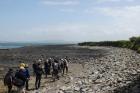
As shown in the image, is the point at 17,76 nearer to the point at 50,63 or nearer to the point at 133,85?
the point at 133,85

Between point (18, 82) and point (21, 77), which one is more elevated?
point (21, 77)

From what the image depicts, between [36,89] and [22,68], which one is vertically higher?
[22,68]

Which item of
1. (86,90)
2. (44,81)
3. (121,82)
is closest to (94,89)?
(86,90)

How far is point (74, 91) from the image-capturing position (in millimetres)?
26578

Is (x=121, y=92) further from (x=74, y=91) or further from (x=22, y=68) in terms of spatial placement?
(x=22, y=68)

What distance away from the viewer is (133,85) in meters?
24.9

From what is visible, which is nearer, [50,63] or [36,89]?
[36,89]

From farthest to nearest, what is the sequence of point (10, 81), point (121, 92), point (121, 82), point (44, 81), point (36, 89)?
1. point (44, 81)
2. point (36, 89)
3. point (121, 82)
4. point (10, 81)
5. point (121, 92)

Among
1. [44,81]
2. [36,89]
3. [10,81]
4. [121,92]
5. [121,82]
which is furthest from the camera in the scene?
[44,81]

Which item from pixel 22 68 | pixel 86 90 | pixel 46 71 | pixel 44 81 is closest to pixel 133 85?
pixel 86 90

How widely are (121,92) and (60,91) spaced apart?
5.51 m

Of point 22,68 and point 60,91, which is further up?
point 22,68

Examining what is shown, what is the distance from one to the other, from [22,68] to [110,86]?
6548mm

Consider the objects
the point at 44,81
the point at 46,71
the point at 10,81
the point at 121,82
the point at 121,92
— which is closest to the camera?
the point at 121,92
